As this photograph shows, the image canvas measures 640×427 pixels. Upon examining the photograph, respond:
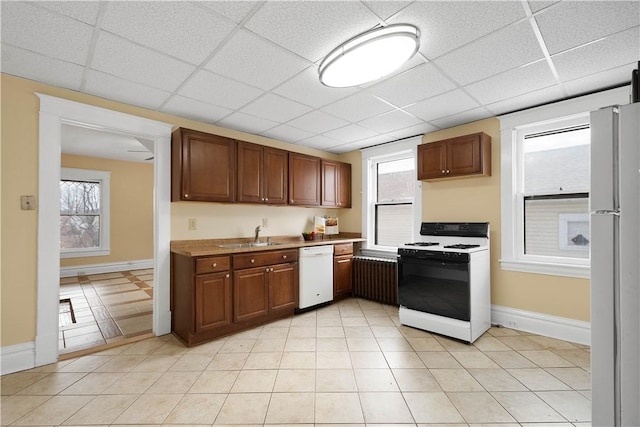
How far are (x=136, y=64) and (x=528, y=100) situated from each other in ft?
11.9

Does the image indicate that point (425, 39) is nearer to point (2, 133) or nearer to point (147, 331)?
point (2, 133)

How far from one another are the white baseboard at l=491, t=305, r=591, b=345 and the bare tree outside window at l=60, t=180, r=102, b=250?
24.2 feet

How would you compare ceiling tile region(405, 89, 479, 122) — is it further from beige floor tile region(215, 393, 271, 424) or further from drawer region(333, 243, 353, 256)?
beige floor tile region(215, 393, 271, 424)

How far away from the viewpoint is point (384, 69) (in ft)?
6.83

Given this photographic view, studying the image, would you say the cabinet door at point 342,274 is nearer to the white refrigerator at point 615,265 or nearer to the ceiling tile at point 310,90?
the ceiling tile at point 310,90

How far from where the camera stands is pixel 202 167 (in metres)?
3.19

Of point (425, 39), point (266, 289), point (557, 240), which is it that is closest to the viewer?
point (425, 39)

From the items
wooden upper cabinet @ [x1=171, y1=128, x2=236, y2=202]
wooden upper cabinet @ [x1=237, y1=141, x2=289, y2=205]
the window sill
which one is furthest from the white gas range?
wooden upper cabinet @ [x1=171, y1=128, x2=236, y2=202]

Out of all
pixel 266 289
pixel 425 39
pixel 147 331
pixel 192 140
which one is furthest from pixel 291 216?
pixel 425 39

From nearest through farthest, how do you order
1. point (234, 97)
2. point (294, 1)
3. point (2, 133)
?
point (294, 1) → point (2, 133) → point (234, 97)

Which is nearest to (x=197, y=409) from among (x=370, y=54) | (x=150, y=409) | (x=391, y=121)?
(x=150, y=409)

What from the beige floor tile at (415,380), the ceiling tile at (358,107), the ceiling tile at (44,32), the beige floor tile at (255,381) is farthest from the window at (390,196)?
the ceiling tile at (44,32)

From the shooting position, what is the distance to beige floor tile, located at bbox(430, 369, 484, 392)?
210 centimetres

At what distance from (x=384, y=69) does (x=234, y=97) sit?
1.49 m
